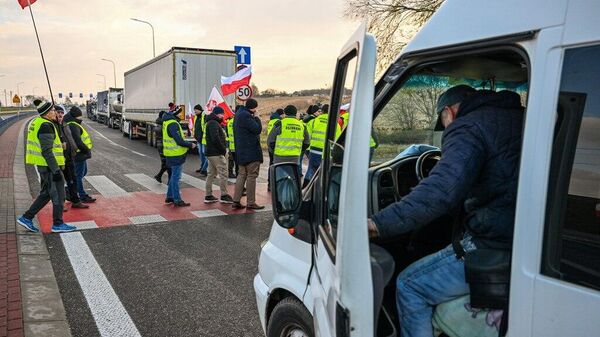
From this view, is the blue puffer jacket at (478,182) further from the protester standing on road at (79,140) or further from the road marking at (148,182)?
the road marking at (148,182)

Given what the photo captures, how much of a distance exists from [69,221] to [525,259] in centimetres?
759

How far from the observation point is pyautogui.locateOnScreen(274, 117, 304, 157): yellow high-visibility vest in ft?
28.9

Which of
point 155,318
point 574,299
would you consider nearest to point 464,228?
point 574,299

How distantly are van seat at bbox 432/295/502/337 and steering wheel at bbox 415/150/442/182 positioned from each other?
1243 mm

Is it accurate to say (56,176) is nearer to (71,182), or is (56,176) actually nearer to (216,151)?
(71,182)

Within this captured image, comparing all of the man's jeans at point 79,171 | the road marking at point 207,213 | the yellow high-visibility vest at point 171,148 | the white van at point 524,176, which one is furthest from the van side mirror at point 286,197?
the man's jeans at point 79,171

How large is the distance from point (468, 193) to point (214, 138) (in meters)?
7.72

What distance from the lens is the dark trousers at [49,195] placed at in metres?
6.67

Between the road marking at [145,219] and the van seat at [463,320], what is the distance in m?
6.52

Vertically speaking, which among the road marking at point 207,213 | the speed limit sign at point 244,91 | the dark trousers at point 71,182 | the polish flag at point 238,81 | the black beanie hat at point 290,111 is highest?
the polish flag at point 238,81

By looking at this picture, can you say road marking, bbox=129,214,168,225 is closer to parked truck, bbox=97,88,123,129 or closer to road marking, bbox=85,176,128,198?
road marking, bbox=85,176,128,198

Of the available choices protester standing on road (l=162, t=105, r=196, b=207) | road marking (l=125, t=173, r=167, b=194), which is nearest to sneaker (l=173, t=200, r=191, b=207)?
protester standing on road (l=162, t=105, r=196, b=207)

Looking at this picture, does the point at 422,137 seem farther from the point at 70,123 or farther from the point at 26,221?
the point at 70,123

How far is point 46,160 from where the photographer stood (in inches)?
257
